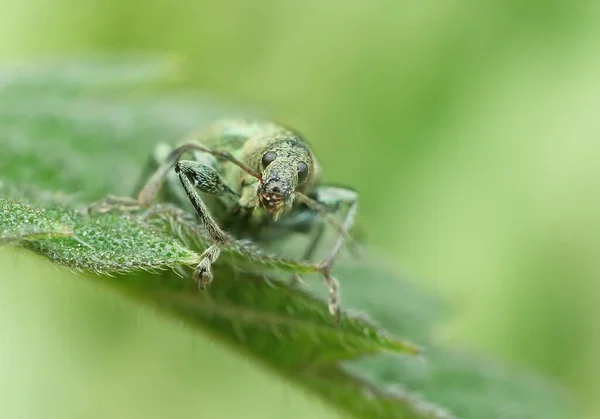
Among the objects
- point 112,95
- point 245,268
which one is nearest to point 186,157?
point 245,268

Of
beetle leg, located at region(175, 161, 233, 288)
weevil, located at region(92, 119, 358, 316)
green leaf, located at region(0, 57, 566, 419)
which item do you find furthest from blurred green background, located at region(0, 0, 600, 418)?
beetle leg, located at region(175, 161, 233, 288)

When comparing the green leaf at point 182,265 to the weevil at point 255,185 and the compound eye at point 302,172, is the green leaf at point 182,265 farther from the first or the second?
the compound eye at point 302,172

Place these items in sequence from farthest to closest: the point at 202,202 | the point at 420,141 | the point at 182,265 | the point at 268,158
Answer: the point at 420,141 < the point at 268,158 < the point at 202,202 < the point at 182,265

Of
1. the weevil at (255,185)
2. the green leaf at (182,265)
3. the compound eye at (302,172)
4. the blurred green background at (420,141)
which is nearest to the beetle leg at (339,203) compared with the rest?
the weevil at (255,185)

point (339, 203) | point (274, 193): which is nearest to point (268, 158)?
point (274, 193)

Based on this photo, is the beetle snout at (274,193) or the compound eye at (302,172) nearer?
the beetle snout at (274,193)

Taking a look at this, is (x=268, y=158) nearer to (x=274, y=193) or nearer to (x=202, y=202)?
(x=274, y=193)

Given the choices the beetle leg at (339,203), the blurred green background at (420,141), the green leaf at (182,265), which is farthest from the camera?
the blurred green background at (420,141)
